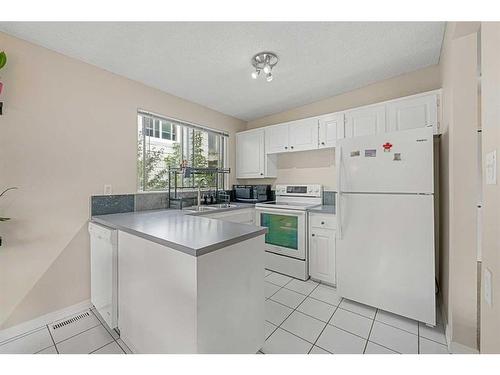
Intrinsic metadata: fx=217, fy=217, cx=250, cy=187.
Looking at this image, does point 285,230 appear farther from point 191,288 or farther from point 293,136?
point 191,288

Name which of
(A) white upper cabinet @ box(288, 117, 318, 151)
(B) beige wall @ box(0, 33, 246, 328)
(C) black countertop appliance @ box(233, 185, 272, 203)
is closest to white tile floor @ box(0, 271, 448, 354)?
(B) beige wall @ box(0, 33, 246, 328)

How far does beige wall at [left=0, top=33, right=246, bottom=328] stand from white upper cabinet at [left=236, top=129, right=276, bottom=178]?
186 centimetres

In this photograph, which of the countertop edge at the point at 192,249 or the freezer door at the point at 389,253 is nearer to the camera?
the countertop edge at the point at 192,249

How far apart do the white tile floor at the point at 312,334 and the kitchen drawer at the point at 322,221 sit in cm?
79

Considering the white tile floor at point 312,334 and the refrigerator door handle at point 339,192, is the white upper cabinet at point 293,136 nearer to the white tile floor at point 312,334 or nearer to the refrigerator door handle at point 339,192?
the refrigerator door handle at point 339,192

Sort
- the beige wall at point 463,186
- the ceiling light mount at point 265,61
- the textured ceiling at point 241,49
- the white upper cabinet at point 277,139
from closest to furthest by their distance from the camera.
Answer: the beige wall at point 463,186 < the textured ceiling at point 241,49 < the ceiling light mount at point 265,61 < the white upper cabinet at point 277,139

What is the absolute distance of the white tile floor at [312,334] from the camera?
156 centimetres

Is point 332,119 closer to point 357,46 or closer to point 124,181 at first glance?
point 357,46

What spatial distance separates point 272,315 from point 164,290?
117cm

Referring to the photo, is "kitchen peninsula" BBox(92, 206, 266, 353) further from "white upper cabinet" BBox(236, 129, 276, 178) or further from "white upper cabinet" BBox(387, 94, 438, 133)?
"white upper cabinet" BBox(236, 129, 276, 178)

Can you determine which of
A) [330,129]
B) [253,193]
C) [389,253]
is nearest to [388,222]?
[389,253]

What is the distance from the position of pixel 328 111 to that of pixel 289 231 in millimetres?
1770

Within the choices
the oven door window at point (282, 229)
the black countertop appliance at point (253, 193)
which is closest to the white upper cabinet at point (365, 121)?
the oven door window at point (282, 229)

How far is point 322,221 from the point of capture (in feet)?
8.41
